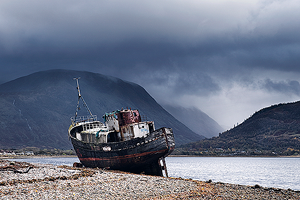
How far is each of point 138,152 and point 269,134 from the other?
152m

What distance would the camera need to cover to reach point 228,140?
7411 inches

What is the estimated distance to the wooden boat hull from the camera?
113 feet

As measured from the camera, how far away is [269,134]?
169m

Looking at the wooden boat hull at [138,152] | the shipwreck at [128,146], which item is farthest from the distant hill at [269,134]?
the wooden boat hull at [138,152]

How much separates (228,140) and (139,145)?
16335cm

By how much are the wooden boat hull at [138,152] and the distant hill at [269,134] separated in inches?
5297

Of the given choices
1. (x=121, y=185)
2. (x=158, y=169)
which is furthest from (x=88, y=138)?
(x=121, y=185)

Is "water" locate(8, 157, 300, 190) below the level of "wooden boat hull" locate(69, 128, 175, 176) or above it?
below

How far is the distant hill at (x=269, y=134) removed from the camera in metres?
158

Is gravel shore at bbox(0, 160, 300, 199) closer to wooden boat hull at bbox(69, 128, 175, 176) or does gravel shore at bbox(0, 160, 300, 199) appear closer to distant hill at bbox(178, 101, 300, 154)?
wooden boat hull at bbox(69, 128, 175, 176)

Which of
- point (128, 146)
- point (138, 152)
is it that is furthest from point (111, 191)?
point (128, 146)

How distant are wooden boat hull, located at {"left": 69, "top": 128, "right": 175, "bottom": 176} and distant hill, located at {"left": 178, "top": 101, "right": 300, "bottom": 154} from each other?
134553 mm

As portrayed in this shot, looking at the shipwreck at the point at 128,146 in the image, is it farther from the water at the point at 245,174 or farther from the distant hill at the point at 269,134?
the distant hill at the point at 269,134

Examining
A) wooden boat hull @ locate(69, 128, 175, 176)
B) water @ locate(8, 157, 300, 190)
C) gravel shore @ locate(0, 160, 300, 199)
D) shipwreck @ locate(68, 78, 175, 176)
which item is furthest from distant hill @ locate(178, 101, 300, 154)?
gravel shore @ locate(0, 160, 300, 199)
